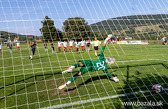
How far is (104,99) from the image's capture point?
5.08 meters

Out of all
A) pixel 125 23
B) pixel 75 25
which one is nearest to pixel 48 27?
pixel 75 25

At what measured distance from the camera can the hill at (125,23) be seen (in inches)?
216

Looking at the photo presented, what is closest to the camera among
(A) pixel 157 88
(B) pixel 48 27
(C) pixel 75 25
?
(C) pixel 75 25

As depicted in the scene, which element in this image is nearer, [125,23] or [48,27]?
[48,27]

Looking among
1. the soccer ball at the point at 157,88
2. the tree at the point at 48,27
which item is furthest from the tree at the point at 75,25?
the soccer ball at the point at 157,88

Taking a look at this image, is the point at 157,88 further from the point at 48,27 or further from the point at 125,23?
the point at 48,27

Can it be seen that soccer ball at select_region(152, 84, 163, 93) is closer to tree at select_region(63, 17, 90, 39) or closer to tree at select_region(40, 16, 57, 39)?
tree at select_region(63, 17, 90, 39)

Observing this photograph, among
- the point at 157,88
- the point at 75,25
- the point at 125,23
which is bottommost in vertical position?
the point at 157,88

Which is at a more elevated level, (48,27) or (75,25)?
(48,27)

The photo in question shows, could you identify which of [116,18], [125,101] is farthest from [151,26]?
[125,101]

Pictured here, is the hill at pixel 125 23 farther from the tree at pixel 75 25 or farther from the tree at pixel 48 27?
the tree at pixel 48 27

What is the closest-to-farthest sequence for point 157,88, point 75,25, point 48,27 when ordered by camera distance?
point 75,25 < point 48,27 < point 157,88

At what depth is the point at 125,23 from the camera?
5656 mm

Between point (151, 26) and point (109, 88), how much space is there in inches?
126
